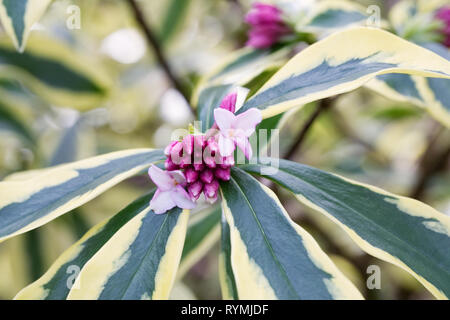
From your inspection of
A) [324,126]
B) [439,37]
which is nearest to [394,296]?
[324,126]

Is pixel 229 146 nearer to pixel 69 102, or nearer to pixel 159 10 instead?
pixel 69 102

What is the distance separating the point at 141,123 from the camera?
6.07ft

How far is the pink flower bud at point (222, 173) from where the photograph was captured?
547 millimetres

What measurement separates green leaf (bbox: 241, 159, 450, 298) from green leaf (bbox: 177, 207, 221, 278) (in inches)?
11.2

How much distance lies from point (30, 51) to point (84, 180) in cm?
75

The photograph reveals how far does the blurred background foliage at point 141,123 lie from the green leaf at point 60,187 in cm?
27

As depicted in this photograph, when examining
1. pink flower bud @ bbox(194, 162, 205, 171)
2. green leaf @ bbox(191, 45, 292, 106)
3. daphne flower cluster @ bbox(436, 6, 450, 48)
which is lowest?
pink flower bud @ bbox(194, 162, 205, 171)

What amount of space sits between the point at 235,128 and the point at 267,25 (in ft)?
1.38

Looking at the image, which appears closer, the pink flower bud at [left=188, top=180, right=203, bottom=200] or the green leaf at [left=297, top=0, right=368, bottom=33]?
the pink flower bud at [left=188, top=180, right=203, bottom=200]

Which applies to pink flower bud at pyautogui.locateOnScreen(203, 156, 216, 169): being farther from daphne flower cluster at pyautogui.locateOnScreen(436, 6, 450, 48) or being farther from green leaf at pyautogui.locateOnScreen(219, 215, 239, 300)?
daphne flower cluster at pyautogui.locateOnScreen(436, 6, 450, 48)

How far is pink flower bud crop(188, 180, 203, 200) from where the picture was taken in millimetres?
535

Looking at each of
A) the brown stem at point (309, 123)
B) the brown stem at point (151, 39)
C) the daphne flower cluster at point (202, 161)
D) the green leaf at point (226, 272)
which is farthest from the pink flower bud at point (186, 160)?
the brown stem at point (151, 39)

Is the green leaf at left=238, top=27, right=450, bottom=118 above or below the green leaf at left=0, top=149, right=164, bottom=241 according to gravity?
above

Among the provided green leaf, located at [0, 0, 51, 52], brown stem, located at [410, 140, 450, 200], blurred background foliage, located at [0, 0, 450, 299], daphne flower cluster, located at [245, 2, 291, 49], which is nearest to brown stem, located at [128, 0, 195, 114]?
blurred background foliage, located at [0, 0, 450, 299]
